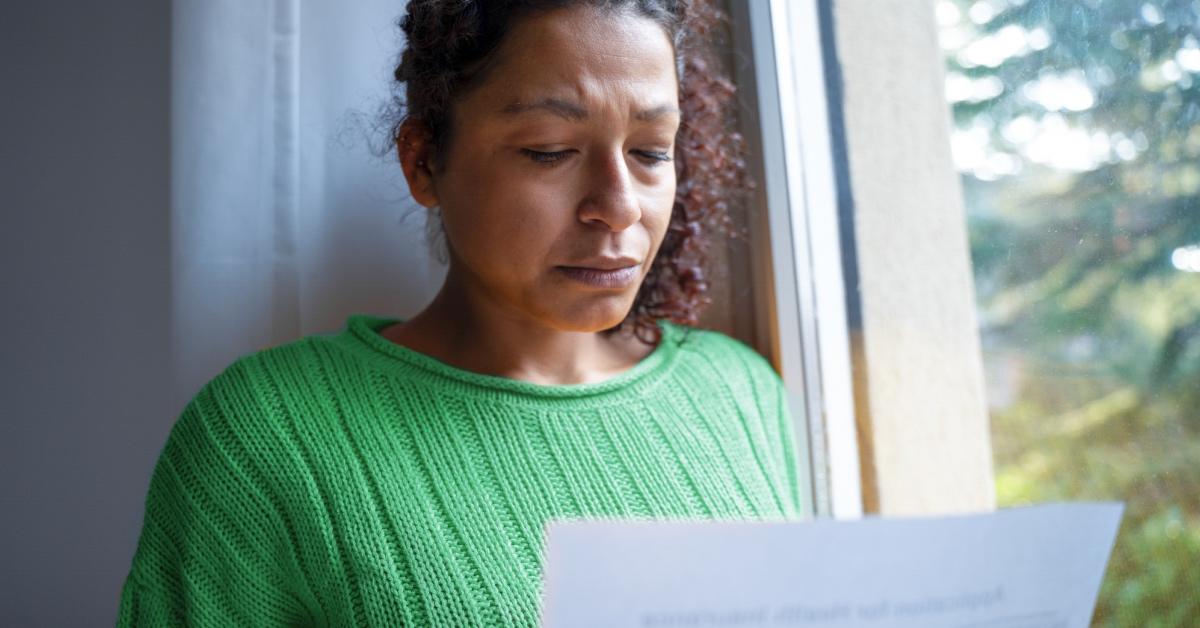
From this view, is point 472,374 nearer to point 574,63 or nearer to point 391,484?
point 391,484

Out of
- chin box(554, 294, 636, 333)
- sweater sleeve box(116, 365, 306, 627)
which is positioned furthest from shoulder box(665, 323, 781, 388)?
sweater sleeve box(116, 365, 306, 627)

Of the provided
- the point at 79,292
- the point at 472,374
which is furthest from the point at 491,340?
the point at 79,292

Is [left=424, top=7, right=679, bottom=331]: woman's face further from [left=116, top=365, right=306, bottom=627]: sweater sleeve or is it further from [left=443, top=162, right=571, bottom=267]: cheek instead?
[left=116, top=365, right=306, bottom=627]: sweater sleeve

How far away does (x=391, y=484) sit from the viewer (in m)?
0.73

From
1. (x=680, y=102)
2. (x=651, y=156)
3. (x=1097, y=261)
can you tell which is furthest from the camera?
(x=680, y=102)

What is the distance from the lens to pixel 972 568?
43cm

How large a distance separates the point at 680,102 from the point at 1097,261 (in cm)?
45

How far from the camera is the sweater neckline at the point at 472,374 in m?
0.80

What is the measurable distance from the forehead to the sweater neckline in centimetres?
24

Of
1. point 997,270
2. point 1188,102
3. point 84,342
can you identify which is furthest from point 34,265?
point 1188,102

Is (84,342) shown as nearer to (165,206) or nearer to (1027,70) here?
(165,206)

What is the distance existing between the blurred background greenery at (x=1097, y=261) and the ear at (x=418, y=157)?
1.59ft

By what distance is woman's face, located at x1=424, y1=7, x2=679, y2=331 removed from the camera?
71 cm

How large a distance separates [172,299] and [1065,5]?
2.96 ft
